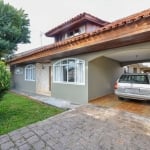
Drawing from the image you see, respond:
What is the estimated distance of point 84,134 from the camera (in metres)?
4.27

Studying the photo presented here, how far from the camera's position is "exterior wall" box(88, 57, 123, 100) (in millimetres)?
8459

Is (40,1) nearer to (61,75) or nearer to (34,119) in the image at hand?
(61,75)

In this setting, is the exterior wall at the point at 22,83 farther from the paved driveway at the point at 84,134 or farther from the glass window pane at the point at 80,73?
the paved driveway at the point at 84,134

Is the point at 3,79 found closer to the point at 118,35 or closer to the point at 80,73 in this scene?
the point at 80,73

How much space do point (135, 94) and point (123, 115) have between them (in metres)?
2.10

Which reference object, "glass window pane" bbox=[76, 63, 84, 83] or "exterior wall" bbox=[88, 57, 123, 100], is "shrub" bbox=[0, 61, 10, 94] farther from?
"exterior wall" bbox=[88, 57, 123, 100]

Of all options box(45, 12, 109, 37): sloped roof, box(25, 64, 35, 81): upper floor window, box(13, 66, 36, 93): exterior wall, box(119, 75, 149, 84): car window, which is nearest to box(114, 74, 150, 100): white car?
box(119, 75, 149, 84): car window

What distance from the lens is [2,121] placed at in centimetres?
555

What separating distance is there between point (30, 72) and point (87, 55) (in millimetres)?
7661

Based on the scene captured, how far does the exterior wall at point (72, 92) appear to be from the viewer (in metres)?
8.23

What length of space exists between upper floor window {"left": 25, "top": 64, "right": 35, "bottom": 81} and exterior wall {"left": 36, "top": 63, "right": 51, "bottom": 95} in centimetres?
66

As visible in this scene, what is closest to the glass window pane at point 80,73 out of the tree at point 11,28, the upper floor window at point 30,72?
the upper floor window at point 30,72

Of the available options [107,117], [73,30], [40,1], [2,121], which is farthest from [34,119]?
[40,1]

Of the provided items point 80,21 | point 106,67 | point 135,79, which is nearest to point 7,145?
point 135,79
